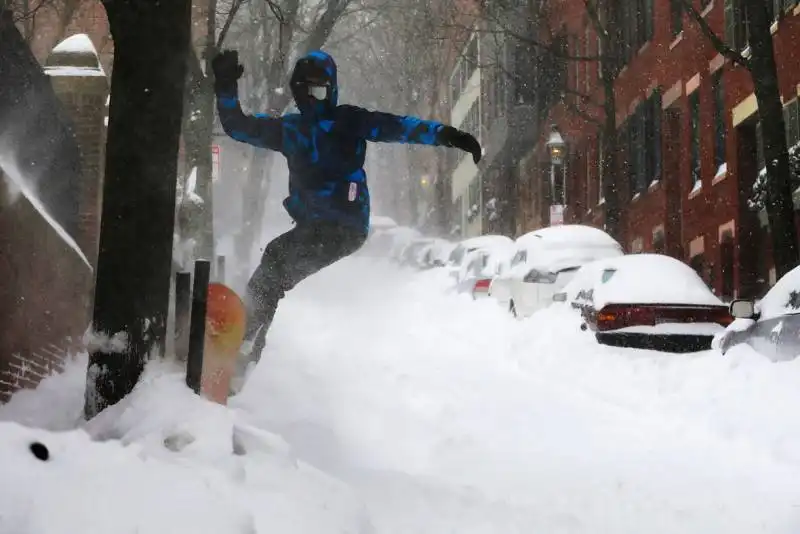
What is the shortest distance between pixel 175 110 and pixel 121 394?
50.6 inches

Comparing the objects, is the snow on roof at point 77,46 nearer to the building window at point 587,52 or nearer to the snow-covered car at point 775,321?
the snow-covered car at point 775,321

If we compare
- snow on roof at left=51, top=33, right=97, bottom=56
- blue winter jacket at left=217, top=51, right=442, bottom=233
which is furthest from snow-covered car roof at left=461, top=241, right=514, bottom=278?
blue winter jacket at left=217, top=51, right=442, bottom=233

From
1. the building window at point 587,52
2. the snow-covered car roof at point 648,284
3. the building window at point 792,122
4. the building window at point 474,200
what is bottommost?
the snow-covered car roof at point 648,284

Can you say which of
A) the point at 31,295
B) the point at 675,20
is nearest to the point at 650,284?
the point at 31,295

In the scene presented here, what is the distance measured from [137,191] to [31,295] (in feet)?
10.3

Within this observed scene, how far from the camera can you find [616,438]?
7332 mm

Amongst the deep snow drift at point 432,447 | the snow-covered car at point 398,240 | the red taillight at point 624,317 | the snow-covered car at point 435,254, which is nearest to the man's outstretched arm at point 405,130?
the deep snow drift at point 432,447

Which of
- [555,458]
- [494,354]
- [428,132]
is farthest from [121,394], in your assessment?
[494,354]

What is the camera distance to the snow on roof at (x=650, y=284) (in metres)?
11.6

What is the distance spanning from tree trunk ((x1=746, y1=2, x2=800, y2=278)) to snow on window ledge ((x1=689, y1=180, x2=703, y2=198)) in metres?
9.99

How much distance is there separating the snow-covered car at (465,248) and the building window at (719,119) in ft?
18.0

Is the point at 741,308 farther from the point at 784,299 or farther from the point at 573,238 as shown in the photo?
the point at 573,238

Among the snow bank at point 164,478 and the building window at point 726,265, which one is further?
the building window at point 726,265

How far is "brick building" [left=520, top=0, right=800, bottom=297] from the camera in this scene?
68.3ft
